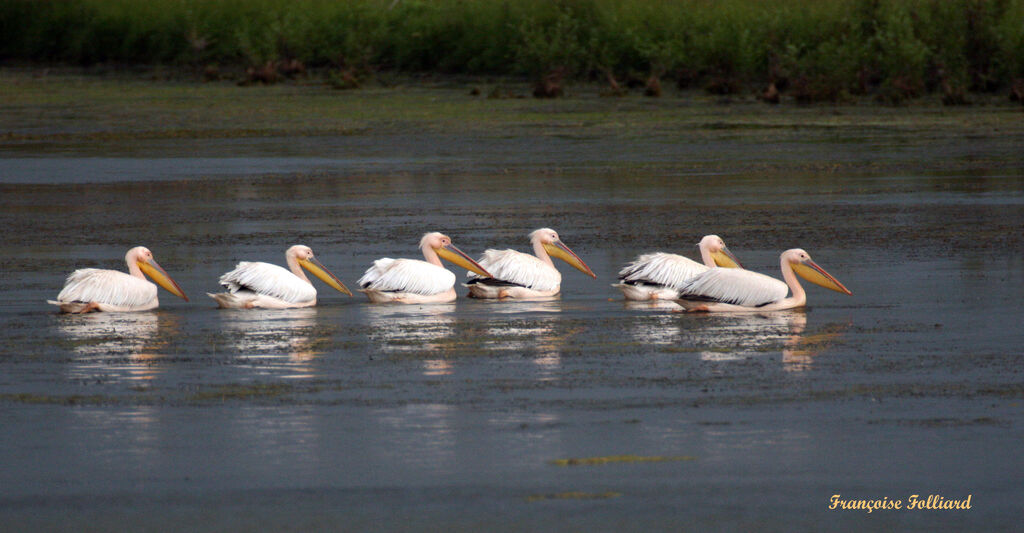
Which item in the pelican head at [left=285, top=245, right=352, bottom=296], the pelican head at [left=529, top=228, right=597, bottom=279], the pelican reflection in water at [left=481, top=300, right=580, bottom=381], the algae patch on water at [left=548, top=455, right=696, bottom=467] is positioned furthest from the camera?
the pelican head at [left=529, top=228, right=597, bottom=279]

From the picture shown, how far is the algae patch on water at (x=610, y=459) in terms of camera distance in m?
6.19

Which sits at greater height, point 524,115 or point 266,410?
point 524,115

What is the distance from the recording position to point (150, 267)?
1089 centimetres

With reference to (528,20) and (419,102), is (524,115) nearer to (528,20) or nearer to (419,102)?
(419,102)

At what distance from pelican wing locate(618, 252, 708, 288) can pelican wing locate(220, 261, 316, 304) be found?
2.09 m

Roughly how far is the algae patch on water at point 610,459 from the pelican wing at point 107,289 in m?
4.65

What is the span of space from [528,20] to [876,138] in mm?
19851

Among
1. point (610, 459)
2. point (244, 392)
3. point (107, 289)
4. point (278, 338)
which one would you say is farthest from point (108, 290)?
point (610, 459)

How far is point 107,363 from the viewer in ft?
27.4

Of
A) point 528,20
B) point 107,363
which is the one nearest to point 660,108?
point 528,20

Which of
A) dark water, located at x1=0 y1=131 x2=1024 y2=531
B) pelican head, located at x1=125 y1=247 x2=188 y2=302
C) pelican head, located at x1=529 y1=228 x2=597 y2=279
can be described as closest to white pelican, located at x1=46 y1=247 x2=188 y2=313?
dark water, located at x1=0 y1=131 x2=1024 y2=531

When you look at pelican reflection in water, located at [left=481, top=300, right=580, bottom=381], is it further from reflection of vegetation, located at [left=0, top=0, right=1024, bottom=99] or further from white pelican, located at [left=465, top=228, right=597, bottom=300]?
reflection of vegetation, located at [left=0, top=0, right=1024, bottom=99]

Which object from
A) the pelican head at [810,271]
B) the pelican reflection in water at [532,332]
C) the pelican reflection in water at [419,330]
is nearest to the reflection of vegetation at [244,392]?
the pelican reflection in water at [419,330]

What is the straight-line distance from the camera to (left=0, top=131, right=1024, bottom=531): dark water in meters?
5.77
